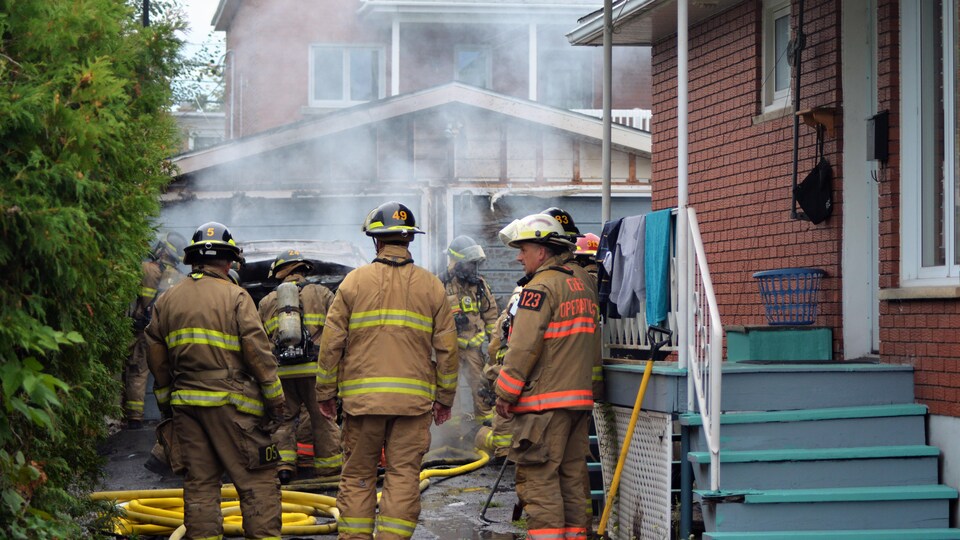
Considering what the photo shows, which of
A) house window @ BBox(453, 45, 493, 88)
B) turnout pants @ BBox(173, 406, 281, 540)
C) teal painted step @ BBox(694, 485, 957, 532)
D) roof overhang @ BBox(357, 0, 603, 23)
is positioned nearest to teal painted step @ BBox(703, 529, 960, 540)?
teal painted step @ BBox(694, 485, 957, 532)

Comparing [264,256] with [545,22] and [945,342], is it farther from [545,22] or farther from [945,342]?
[545,22]

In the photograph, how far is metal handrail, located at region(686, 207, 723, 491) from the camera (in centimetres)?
644

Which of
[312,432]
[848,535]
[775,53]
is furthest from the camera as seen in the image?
[312,432]

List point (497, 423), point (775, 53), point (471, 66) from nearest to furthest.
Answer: point (775, 53), point (497, 423), point (471, 66)

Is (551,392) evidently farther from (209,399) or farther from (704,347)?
(209,399)

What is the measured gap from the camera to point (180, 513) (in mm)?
8375

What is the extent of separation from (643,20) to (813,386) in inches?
170

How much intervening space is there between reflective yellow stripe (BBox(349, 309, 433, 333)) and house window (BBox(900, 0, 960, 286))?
3.05 meters

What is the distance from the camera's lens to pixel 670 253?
293 inches

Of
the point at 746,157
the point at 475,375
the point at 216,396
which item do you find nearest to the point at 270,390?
the point at 216,396

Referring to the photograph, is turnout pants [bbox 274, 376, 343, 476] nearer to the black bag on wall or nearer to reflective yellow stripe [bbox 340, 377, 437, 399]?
reflective yellow stripe [bbox 340, 377, 437, 399]

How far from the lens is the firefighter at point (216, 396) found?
7.28 metres

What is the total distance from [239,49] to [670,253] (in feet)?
72.2

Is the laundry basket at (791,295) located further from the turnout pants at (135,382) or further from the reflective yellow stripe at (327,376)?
the turnout pants at (135,382)
